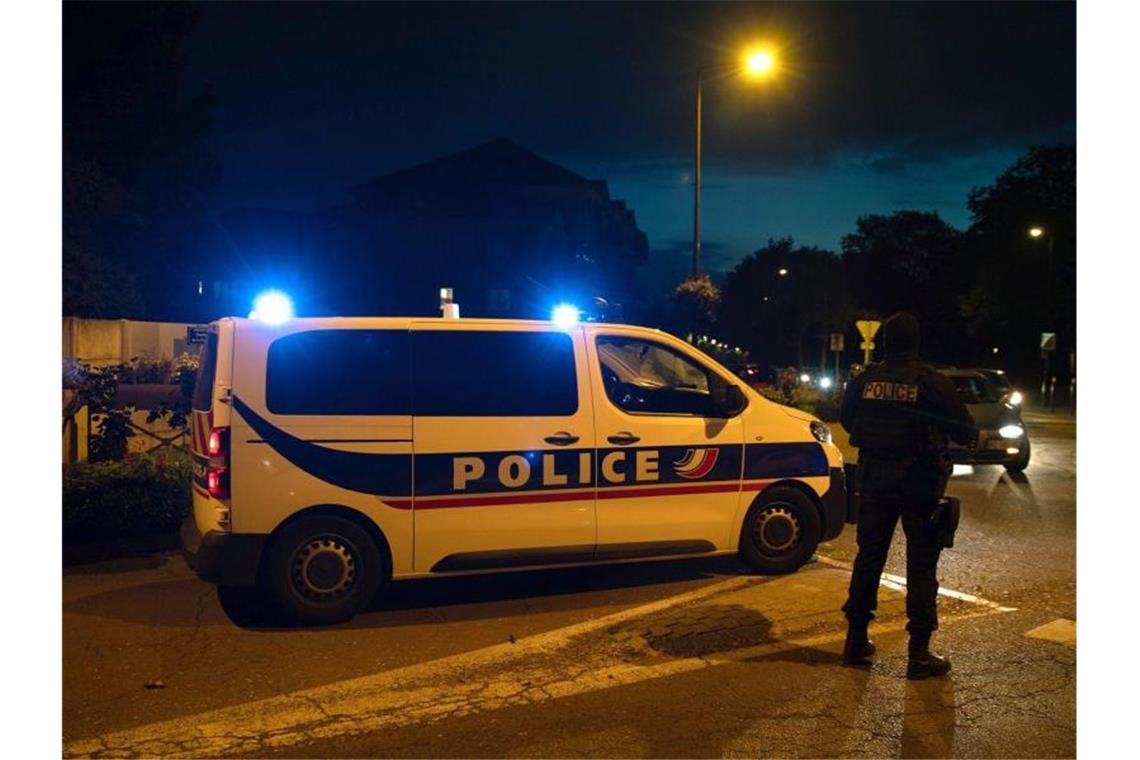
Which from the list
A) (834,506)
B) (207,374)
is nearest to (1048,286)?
(834,506)

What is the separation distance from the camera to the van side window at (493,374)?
6316 millimetres

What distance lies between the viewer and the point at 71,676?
511cm

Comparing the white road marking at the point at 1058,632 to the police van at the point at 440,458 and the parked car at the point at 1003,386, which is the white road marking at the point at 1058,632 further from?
the parked car at the point at 1003,386

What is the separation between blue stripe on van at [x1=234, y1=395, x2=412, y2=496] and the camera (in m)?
5.96

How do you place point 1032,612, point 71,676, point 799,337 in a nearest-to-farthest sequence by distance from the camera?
point 71,676 → point 1032,612 → point 799,337

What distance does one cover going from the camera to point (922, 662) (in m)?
5.07

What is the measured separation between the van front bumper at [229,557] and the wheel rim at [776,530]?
3358 millimetres

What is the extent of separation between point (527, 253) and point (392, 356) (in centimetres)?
3233

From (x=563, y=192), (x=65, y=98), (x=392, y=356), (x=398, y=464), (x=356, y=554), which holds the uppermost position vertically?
(x=563, y=192)

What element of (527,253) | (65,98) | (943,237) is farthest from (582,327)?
(943,237)

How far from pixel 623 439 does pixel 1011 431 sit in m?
9.19

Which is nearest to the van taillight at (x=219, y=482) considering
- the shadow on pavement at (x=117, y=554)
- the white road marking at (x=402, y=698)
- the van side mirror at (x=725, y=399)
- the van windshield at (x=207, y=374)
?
the van windshield at (x=207, y=374)

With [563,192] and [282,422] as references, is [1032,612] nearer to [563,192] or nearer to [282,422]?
[282,422]

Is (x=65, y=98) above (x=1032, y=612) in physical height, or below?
above
